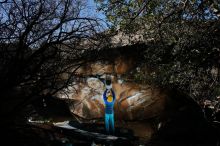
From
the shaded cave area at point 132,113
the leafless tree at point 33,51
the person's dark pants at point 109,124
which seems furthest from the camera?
the shaded cave area at point 132,113

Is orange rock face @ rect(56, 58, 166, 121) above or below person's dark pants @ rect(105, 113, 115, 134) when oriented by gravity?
above

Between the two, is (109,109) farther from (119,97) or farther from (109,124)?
(119,97)

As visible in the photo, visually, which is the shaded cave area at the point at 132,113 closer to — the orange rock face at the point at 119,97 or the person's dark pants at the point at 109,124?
the orange rock face at the point at 119,97

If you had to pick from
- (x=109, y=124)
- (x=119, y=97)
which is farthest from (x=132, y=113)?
(x=109, y=124)

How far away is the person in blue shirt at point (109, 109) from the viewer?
15.9m

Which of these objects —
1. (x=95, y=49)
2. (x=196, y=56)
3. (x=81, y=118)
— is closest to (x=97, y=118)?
(x=81, y=118)

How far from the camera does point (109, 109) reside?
1689cm

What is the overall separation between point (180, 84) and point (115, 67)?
6.28 m

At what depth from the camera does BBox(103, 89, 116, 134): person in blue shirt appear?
52.1 feet

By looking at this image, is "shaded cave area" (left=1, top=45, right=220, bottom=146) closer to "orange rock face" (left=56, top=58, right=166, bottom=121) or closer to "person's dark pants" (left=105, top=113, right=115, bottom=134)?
"orange rock face" (left=56, top=58, right=166, bottom=121)

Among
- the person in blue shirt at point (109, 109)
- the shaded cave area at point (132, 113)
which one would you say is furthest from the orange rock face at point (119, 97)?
the person in blue shirt at point (109, 109)

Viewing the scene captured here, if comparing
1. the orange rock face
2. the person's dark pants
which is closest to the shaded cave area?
the orange rock face

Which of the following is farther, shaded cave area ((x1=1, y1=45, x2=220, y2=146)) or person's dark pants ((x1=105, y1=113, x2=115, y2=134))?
shaded cave area ((x1=1, y1=45, x2=220, y2=146))

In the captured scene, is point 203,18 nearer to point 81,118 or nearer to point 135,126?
point 135,126
